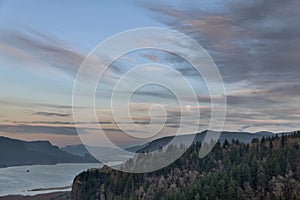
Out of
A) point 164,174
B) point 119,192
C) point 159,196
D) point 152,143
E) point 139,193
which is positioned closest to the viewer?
point 159,196

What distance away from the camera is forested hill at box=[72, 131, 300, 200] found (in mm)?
73625

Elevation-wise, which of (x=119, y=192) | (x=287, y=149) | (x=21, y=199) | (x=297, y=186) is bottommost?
(x=21, y=199)

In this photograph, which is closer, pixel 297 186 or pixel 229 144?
pixel 297 186

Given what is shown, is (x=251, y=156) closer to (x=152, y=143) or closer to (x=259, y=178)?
(x=259, y=178)

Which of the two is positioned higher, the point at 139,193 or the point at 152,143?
the point at 152,143

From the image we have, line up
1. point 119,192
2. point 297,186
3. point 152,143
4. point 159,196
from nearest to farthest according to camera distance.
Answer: point 297,186
point 159,196
point 119,192
point 152,143

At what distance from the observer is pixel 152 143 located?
180m

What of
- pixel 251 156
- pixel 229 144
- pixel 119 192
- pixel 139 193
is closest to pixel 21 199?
pixel 119 192

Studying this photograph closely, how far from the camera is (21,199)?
143 metres

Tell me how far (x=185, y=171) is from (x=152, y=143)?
75009 millimetres

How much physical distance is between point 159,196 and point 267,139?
39.8 m

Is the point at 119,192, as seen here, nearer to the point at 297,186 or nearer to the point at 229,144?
the point at 229,144

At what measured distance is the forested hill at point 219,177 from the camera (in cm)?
7362

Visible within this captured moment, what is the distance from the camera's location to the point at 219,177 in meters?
78.3
